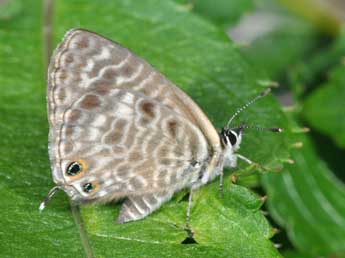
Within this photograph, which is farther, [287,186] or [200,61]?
[287,186]

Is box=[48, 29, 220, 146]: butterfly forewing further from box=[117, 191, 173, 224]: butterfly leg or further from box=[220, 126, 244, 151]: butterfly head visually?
box=[117, 191, 173, 224]: butterfly leg

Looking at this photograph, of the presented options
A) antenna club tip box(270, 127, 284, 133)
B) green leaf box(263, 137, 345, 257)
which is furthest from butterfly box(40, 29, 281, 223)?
green leaf box(263, 137, 345, 257)

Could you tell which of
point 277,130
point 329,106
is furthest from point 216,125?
point 329,106

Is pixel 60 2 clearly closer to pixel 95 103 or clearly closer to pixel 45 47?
pixel 45 47

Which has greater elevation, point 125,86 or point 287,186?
point 125,86

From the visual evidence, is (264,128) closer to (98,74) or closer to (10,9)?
(98,74)

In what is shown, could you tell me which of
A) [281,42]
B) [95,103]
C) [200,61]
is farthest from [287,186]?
[95,103]
